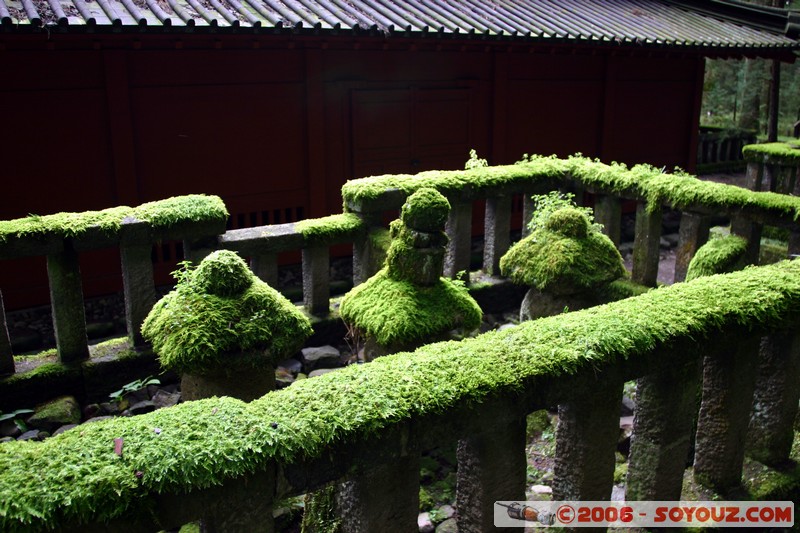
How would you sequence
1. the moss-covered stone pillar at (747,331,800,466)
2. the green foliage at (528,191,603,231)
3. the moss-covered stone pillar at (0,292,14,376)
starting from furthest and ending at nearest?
the green foliage at (528,191,603,231) → the moss-covered stone pillar at (0,292,14,376) → the moss-covered stone pillar at (747,331,800,466)

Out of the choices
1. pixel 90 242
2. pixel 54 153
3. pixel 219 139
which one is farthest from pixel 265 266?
pixel 54 153

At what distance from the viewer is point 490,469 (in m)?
3.00

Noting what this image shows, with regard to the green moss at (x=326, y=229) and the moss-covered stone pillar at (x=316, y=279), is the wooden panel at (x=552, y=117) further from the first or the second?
the moss-covered stone pillar at (x=316, y=279)

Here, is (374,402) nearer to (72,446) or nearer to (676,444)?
(72,446)

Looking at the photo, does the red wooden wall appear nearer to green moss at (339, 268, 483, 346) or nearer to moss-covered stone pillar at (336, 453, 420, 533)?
green moss at (339, 268, 483, 346)

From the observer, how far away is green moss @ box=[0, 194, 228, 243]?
18.5 feet

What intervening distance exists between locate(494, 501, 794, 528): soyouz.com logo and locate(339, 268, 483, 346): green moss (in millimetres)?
2115

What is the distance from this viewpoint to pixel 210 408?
262 centimetres

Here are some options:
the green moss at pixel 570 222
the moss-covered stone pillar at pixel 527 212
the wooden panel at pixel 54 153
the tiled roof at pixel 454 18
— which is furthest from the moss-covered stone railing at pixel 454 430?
the wooden panel at pixel 54 153

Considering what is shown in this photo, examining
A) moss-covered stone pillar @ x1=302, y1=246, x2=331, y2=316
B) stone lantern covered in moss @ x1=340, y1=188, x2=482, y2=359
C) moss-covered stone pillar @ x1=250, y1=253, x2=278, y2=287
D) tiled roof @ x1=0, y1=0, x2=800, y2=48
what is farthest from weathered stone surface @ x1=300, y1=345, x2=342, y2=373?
tiled roof @ x1=0, y1=0, x2=800, y2=48

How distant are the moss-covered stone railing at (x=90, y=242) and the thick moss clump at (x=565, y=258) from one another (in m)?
2.81

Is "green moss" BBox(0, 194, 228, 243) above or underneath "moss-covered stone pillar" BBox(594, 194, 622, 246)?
above

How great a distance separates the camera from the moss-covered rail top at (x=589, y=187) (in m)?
6.59

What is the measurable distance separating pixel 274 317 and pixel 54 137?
4920mm
